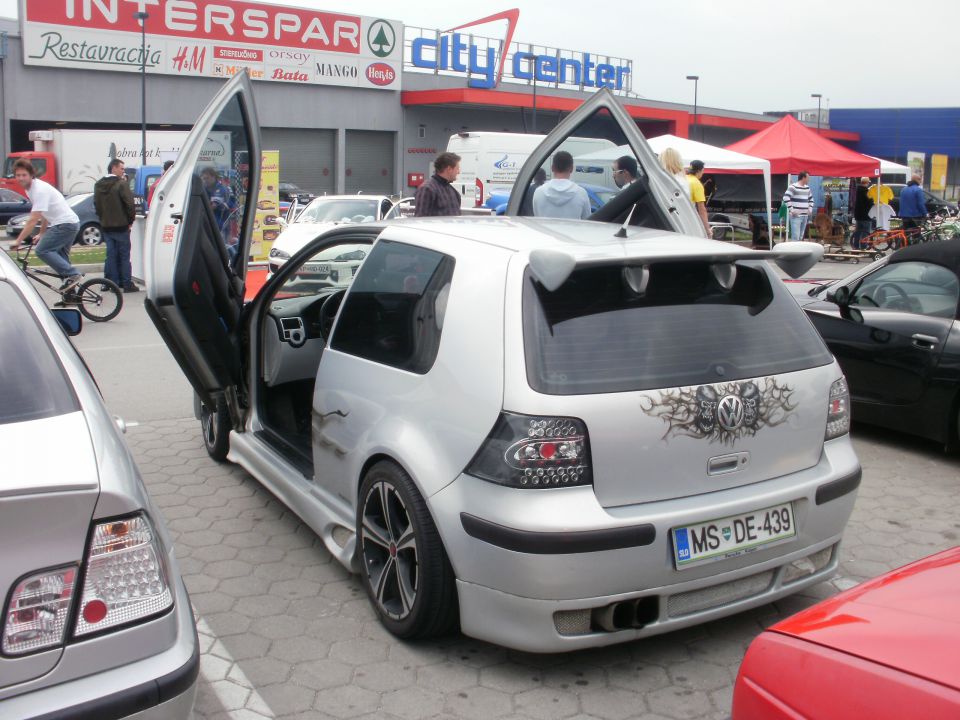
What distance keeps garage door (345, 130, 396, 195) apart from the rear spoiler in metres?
39.7

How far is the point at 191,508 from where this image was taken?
4906 millimetres

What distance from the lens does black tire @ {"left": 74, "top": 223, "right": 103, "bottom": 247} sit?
2322 centimetres

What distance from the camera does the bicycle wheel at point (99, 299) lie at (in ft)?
36.1

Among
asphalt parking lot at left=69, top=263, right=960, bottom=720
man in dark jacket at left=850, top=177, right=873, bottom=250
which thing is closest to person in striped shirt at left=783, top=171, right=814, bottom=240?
man in dark jacket at left=850, top=177, right=873, bottom=250

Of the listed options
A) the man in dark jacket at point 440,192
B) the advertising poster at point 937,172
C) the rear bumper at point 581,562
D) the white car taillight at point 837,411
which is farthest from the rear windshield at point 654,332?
the advertising poster at point 937,172

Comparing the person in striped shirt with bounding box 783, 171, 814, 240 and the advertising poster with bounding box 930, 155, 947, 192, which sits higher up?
the advertising poster with bounding box 930, 155, 947, 192

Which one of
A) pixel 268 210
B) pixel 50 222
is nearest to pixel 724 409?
pixel 50 222

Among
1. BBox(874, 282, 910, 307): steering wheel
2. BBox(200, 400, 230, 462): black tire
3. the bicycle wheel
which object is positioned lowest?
BBox(200, 400, 230, 462): black tire

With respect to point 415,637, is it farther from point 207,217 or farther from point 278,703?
point 207,217

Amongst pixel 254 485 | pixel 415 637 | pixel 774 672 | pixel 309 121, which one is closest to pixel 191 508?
pixel 254 485

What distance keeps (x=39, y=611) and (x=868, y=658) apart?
5.42 feet

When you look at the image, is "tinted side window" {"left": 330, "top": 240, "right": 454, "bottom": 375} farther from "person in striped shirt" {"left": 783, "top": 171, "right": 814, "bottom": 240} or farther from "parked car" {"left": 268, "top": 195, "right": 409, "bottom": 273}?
"person in striped shirt" {"left": 783, "top": 171, "right": 814, "bottom": 240}

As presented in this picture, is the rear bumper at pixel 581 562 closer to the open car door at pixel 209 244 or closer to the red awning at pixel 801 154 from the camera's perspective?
the open car door at pixel 209 244

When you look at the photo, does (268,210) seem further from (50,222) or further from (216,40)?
(216,40)
